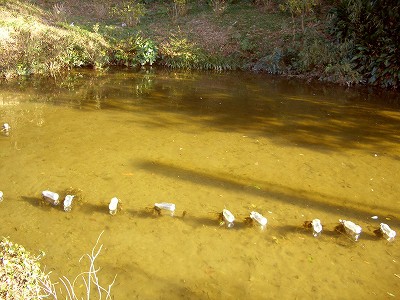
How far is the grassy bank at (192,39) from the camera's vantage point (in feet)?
42.1

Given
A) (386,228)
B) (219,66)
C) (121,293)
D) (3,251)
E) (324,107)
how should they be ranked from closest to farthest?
1. (3,251)
2. (121,293)
3. (386,228)
4. (324,107)
5. (219,66)

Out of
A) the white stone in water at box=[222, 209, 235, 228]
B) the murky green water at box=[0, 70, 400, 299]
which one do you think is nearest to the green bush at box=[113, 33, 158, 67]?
the murky green water at box=[0, 70, 400, 299]

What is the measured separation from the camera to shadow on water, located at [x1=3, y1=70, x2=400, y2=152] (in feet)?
29.2

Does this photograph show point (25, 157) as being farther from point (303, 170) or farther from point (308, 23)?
point (308, 23)

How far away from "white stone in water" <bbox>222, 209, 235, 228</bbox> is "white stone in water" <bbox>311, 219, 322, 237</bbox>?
1098 millimetres

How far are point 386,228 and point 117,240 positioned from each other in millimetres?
3577

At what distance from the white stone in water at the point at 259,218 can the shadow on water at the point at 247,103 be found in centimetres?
312

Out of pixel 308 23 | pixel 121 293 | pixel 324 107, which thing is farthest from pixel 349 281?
pixel 308 23

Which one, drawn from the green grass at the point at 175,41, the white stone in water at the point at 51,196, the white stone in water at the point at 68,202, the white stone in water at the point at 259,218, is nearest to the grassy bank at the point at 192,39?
the green grass at the point at 175,41

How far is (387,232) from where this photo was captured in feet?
17.2

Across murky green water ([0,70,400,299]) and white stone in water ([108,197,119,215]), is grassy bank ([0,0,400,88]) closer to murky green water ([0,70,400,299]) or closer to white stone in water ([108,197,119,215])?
murky green water ([0,70,400,299])

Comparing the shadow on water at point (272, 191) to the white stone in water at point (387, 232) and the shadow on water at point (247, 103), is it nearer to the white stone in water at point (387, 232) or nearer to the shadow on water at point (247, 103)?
the white stone in water at point (387, 232)

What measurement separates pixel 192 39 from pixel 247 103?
598cm

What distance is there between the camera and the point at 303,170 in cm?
709
